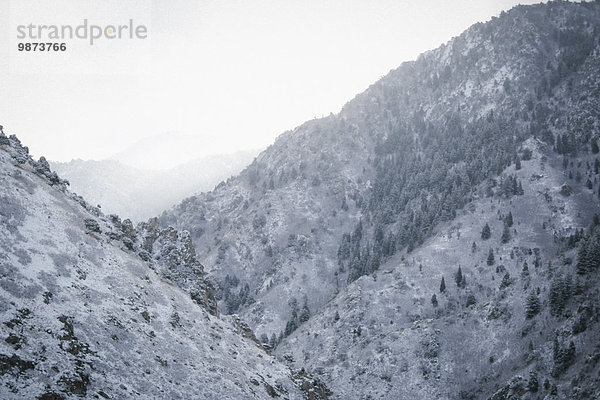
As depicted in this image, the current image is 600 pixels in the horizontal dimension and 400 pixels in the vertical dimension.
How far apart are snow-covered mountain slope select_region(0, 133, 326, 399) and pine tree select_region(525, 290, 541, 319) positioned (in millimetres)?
47737

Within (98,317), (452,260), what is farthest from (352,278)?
(98,317)

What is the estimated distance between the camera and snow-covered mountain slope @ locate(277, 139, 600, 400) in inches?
2381

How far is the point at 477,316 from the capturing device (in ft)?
281

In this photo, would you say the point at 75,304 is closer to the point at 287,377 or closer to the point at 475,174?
the point at 287,377

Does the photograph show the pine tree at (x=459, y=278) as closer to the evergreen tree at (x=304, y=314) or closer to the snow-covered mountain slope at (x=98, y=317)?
the evergreen tree at (x=304, y=314)

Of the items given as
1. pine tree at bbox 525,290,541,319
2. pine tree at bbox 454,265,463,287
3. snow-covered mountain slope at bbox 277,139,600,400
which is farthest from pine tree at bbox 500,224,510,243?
pine tree at bbox 525,290,541,319

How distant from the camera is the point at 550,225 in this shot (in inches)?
4889

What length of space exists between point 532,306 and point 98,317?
75.7m

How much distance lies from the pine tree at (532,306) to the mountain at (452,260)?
0.19 meters

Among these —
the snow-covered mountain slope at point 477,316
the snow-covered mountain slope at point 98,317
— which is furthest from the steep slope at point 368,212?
the snow-covered mountain slope at point 98,317

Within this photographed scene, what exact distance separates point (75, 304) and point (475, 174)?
15498 centimetres

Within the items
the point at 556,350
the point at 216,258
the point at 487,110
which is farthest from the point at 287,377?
the point at 487,110

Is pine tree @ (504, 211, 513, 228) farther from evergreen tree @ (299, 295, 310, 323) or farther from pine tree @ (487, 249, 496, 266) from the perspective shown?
evergreen tree @ (299, 295, 310, 323)

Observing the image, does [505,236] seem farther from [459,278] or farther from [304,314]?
[304,314]
